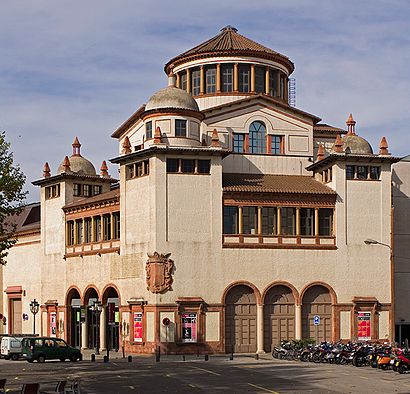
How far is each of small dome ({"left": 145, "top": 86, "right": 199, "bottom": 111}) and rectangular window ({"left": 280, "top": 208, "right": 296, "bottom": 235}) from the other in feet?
36.8

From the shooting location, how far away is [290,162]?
77625 mm

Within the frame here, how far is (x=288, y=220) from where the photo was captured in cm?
7100

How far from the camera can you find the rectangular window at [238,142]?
7706cm

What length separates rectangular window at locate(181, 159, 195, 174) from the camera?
6946 centimetres

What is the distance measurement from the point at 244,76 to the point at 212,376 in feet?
136

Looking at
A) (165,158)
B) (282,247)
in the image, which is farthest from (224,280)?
(165,158)

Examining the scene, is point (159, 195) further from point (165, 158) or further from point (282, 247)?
point (282, 247)

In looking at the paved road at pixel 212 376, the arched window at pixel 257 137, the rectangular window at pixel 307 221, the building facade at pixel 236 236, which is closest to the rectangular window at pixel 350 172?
the building facade at pixel 236 236

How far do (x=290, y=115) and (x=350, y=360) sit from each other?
29598 mm

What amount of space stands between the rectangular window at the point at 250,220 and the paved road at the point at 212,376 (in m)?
12.3

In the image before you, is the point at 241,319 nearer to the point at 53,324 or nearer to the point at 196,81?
the point at 53,324

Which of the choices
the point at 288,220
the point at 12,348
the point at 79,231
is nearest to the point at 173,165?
the point at 288,220

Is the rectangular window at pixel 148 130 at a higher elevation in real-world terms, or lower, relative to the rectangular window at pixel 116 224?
higher

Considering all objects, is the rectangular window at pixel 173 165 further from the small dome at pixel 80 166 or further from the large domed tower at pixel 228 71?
the small dome at pixel 80 166
